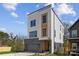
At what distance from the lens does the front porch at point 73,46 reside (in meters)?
6.05

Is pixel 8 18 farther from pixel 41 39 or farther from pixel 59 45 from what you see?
pixel 59 45

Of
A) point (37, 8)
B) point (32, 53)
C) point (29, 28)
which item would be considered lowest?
point (32, 53)

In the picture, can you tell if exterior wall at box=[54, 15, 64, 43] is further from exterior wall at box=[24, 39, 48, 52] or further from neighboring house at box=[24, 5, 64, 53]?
exterior wall at box=[24, 39, 48, 52]

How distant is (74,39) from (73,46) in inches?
5.9

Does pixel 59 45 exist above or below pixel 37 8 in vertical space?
below

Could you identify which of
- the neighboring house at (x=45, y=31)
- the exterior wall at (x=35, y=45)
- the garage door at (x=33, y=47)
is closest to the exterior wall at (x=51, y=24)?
the neighboring house at (x=45, y=31)

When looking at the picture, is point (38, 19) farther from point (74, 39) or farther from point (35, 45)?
point (74, 39)

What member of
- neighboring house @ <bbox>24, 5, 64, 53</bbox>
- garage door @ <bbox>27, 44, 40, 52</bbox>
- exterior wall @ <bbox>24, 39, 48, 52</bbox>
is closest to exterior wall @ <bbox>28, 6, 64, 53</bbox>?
neighboring house @ <bbox>24, 5, 64, 53</bbox>

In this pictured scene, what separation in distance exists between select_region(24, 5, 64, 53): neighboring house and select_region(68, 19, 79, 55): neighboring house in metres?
0.19

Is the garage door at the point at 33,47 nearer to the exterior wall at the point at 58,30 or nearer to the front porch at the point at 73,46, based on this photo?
the exterior wall at the point at 58,30

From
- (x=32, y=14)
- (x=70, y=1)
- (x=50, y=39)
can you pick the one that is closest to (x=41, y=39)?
(x=50, y=39)

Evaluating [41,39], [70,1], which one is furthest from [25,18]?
[70,1]

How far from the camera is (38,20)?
20.5 feet

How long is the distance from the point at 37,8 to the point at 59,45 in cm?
93
